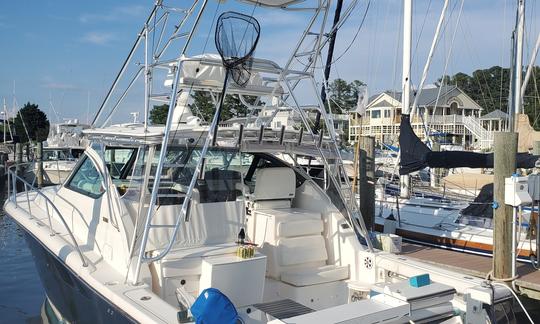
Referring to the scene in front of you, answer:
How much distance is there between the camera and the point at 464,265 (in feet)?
23.3

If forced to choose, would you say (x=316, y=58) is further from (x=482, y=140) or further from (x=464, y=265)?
(x=482, y=140)

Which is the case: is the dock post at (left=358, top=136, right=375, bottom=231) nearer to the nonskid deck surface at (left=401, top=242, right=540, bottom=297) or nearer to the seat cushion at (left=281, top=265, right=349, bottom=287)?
the nonskid deck surface at (left=401, top=242, right=540, bottom=297)

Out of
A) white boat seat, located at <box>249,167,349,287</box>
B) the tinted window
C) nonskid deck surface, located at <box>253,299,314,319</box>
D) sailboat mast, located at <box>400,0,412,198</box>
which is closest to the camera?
nonskid deck surface, located at <box>253,299,314,319</box>

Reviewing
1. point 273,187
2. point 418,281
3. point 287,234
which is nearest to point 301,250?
point 287,234

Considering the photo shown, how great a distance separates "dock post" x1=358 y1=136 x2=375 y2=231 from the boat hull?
5525mm

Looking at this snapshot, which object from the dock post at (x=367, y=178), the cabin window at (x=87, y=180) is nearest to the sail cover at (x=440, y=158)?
the dock post at (x=367, y=178)

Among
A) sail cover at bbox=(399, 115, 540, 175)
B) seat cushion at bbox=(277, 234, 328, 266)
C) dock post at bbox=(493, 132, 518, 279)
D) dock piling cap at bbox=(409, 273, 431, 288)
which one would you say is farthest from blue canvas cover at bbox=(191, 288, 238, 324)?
sail cover at bbox=(399, 115, 540, 175)

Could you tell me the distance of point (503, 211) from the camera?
241 inches

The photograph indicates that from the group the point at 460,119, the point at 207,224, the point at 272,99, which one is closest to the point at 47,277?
the point at 207,224

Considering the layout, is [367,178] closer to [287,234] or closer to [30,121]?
[287,234]

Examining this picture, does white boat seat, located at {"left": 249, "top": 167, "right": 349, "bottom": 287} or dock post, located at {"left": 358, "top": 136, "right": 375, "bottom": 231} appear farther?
dock post, located at {"left": 358, "top": 136, "right": 375, "bottom": 231}

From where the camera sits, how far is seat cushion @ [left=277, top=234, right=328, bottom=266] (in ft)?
17.4

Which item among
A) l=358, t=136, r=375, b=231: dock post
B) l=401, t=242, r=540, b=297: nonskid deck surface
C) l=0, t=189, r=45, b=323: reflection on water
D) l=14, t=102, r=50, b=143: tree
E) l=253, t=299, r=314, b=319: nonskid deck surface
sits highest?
l=14, t=102, r=50, b=143: tree

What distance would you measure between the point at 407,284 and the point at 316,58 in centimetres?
241
